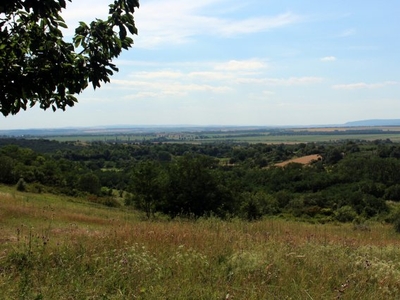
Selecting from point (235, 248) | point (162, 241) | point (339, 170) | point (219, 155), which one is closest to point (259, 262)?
point (235, 248)

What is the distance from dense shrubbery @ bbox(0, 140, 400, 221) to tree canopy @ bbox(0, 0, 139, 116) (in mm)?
12021

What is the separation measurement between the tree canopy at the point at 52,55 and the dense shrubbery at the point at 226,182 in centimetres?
1202

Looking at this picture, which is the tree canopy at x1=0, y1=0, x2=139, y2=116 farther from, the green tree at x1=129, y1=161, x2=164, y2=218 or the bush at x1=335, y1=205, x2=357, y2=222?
the bush at x1=335, y1=205, x2=357, y2=222

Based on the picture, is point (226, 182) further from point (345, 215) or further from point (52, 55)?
point (52, 55)

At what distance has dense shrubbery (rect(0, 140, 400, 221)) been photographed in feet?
132

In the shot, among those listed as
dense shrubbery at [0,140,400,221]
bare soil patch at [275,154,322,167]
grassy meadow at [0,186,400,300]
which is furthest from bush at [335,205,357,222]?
grassy meadow at [0,186,400,300]

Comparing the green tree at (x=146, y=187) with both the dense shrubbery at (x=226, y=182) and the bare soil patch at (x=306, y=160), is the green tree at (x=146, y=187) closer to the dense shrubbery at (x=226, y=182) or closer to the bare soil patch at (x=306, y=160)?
the dense shrubbery at (x=226, y=182)

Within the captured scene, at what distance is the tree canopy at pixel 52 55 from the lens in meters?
3.12

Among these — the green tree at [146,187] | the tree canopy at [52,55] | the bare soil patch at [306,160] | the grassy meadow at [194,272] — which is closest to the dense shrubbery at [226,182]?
the green tree at [146,187]

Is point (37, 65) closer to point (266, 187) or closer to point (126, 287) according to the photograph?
point (126, 287)

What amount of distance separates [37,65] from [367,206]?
71162mm

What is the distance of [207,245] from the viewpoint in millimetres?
6082

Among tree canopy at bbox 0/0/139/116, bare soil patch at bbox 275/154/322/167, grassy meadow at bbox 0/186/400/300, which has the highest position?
tree canopy at bbox 0/0/139/116

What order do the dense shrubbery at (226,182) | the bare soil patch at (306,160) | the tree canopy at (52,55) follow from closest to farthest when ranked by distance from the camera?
the tree canopy at (52,55) → the dense shrubbery at (226,182) → the bare soil patch at (306,160)
